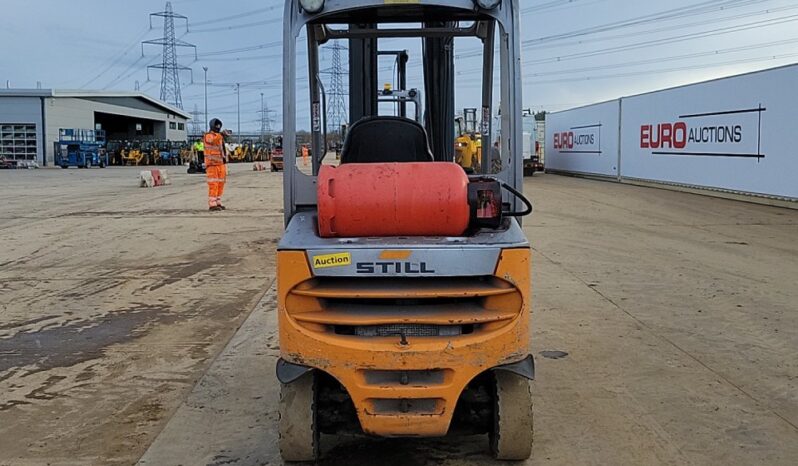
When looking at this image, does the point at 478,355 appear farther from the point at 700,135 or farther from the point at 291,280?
the point at 700,135

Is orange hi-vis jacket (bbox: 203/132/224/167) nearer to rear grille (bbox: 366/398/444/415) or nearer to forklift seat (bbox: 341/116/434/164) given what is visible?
forklift seat (bbox: 341/116/434/164)

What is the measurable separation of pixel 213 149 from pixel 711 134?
1378cm

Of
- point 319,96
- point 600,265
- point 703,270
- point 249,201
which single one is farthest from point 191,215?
point 319,96

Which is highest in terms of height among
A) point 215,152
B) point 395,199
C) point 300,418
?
point 215,152

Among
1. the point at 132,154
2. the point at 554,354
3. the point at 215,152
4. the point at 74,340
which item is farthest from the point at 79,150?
the point at 554,354

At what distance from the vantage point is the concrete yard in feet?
13.9

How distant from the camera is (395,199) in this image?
11.6 feet

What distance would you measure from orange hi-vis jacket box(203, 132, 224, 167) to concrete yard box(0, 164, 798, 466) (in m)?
3.62

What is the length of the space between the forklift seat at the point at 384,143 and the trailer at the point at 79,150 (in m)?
50.7

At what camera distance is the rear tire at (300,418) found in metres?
3.68

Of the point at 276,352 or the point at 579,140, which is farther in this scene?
the point at 579,140

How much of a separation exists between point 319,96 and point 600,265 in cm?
630

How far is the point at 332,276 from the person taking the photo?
3.48m

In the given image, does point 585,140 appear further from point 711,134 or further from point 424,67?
point 424,67
